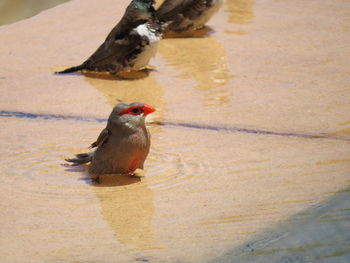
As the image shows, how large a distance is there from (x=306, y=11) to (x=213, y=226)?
537cm

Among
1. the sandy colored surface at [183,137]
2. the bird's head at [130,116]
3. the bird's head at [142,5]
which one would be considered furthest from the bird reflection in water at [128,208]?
the bird's head at [142,5]

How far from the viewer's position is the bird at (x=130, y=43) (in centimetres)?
625

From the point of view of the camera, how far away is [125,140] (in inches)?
160

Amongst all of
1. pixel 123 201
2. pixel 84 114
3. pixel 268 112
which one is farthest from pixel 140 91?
pixel 123 201

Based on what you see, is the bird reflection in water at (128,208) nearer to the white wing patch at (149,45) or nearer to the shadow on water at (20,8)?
the white wing patch at (149,45)

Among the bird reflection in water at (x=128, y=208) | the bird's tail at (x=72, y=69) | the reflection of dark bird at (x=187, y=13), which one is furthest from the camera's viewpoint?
the reflection of dark bird at (x=187, y=13)

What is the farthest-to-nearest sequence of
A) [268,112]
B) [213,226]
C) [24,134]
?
[268,112] → [24,134] → [213,226]

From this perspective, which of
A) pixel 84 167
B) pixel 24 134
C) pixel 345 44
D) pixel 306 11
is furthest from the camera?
pixel 306 11

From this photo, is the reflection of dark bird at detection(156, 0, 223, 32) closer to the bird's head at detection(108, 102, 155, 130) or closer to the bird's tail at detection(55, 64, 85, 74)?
the bird's tail at detection(55, 64, 85, 74)

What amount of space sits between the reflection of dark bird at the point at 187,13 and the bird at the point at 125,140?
3.82 m

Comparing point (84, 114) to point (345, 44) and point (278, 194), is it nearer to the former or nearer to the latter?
point (278, 194)

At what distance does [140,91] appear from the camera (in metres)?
Result: 5.98

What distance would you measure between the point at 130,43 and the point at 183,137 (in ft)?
5.60

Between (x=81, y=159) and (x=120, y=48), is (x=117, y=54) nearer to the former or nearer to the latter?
(x=120, y=48)
